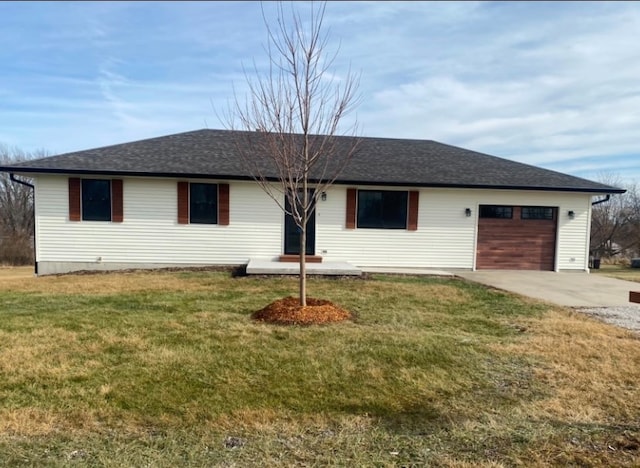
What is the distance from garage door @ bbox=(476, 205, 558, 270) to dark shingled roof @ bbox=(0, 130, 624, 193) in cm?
96

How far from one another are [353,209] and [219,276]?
448 centimetres

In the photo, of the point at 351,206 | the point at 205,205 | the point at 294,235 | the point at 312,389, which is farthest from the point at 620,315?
the point at 205,205

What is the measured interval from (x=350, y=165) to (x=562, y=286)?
6.92 metres

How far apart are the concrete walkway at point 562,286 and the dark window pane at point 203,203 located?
7452 mm

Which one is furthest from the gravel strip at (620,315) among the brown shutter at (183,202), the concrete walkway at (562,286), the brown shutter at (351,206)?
the brown shutter at (183,202)

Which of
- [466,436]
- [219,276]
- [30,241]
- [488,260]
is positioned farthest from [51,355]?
[30,241]

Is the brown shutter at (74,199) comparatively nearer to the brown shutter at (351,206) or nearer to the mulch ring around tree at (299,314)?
the brown shutter at (351,206)

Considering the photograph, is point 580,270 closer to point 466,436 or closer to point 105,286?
point 466,436

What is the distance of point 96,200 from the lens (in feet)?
40.0

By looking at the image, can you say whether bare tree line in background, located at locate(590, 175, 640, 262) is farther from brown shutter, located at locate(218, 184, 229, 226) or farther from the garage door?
brown shutter, located at locate(218, 184, 229, 226)

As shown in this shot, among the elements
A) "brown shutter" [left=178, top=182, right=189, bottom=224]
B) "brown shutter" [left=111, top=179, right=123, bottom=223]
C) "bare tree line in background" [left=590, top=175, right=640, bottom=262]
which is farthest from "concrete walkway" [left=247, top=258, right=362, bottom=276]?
"bare tree line in background" [left=590, top=175, right=640, bottom=262]

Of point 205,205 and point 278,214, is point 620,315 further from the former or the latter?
point 205,205

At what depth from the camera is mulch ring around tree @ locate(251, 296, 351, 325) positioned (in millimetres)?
6141

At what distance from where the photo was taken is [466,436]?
122 inches
